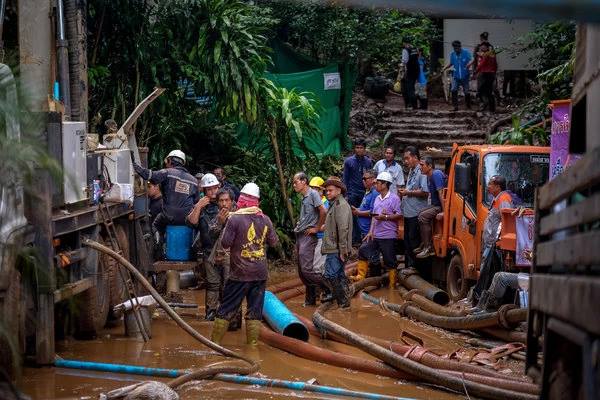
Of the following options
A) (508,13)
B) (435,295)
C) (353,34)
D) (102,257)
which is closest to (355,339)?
(102,257)

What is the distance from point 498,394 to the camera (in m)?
8.43

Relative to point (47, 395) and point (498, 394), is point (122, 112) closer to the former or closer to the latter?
point (47, 395)

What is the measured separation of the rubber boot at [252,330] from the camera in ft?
37.3

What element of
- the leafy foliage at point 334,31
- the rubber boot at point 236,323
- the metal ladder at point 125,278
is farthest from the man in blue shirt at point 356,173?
the metal ladder at point 125,278

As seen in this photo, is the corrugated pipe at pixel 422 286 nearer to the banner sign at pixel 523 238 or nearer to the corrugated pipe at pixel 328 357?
the banner sign at pixel 523 238

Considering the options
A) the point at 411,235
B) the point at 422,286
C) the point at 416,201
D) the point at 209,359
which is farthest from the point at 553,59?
the point at 209,359

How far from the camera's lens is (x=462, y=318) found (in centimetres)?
1200

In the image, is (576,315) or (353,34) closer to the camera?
(576,315)

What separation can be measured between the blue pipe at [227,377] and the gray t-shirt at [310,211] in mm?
4780

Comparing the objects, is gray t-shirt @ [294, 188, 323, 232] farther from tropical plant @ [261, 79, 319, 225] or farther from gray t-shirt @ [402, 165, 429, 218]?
tropical plant @ [261, 79, 319, 225]

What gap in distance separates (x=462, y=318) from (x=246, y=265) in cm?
255

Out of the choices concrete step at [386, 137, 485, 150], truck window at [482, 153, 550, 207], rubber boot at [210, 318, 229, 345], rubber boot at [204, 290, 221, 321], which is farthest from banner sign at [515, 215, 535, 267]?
concrete step at [386, 137, 485, 150]

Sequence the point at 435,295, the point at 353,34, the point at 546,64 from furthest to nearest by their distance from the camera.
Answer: the point at 353,34, the point at 546,64, the point at 435,295

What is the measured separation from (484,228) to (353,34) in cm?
1170
